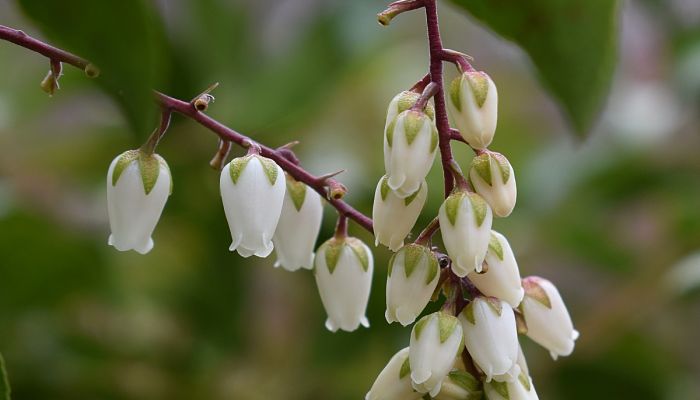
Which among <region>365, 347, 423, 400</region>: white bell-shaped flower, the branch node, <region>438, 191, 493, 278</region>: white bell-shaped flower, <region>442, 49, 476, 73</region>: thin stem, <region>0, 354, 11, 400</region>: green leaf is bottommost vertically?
<region>365, 347, 423, 400</region>: white bell-shaped flower

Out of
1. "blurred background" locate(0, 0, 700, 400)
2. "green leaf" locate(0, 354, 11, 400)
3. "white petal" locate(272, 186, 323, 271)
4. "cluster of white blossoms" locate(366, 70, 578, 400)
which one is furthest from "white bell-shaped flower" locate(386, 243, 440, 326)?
"blurred background" locate(0, 0, 700, 400)

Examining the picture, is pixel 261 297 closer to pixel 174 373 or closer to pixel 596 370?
pixel 174 373

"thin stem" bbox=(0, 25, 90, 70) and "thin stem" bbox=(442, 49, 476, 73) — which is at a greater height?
"thin stem" bbox=(0, 25, 90, 70)

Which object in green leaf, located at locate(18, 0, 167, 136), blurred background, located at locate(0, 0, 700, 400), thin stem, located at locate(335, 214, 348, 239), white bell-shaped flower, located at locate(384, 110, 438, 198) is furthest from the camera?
blurred background, located at locate(0, 0, 700, 400)

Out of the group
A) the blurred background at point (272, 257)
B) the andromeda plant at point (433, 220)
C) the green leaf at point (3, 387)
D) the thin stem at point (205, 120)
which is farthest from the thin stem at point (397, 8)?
the blurred background at point (272, 257)

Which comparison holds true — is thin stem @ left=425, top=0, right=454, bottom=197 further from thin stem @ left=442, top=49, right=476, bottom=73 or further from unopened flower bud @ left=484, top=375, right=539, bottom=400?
unopened flower bud @ left=484, top=375, right=539, bottom=400

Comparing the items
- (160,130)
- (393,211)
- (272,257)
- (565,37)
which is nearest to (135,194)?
(160,130)
